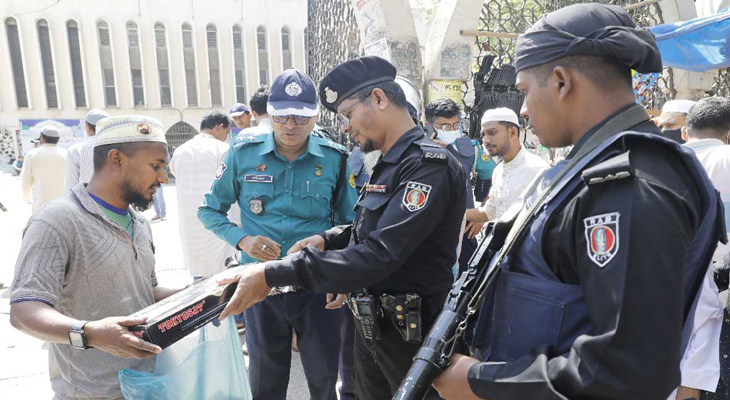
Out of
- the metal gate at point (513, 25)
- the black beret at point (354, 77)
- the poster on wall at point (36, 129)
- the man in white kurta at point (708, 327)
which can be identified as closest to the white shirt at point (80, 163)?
the black beret at point (354, 77)

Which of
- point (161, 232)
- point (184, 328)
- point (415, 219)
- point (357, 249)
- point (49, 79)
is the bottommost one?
point (161, 232)

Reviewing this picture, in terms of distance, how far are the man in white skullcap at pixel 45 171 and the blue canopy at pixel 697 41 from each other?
6.88 meters

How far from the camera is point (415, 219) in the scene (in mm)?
1637

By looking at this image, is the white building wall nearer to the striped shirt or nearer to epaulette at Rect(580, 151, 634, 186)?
the striped shirt

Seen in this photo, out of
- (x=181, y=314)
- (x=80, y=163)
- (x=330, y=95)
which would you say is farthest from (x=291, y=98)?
(x=80, y=163)

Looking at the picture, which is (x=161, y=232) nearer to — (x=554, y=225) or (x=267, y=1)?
(x=554, y=225)

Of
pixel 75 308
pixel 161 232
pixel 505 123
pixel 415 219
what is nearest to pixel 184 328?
pixel 75 308

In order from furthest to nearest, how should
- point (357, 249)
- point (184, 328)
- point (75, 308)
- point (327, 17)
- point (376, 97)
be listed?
point (327, 17)
point (376, 97)
point (357, 249)
point (75, 308)
point (184, 328)

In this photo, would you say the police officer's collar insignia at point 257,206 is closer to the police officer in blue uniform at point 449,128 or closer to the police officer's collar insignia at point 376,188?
the police officer's collar insignia at point 376,188

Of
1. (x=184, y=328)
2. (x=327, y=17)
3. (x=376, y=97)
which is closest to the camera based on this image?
(x=184, y=328)

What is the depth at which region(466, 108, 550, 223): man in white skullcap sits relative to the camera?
3395 mm

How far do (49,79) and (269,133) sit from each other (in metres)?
27.2

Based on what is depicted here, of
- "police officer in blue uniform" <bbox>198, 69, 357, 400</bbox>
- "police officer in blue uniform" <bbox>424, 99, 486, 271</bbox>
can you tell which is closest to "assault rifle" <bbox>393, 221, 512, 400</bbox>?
"police officer in blue uniform" <bbox>198, 69, 357, 400</bbox>

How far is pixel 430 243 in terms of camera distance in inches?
71.7
